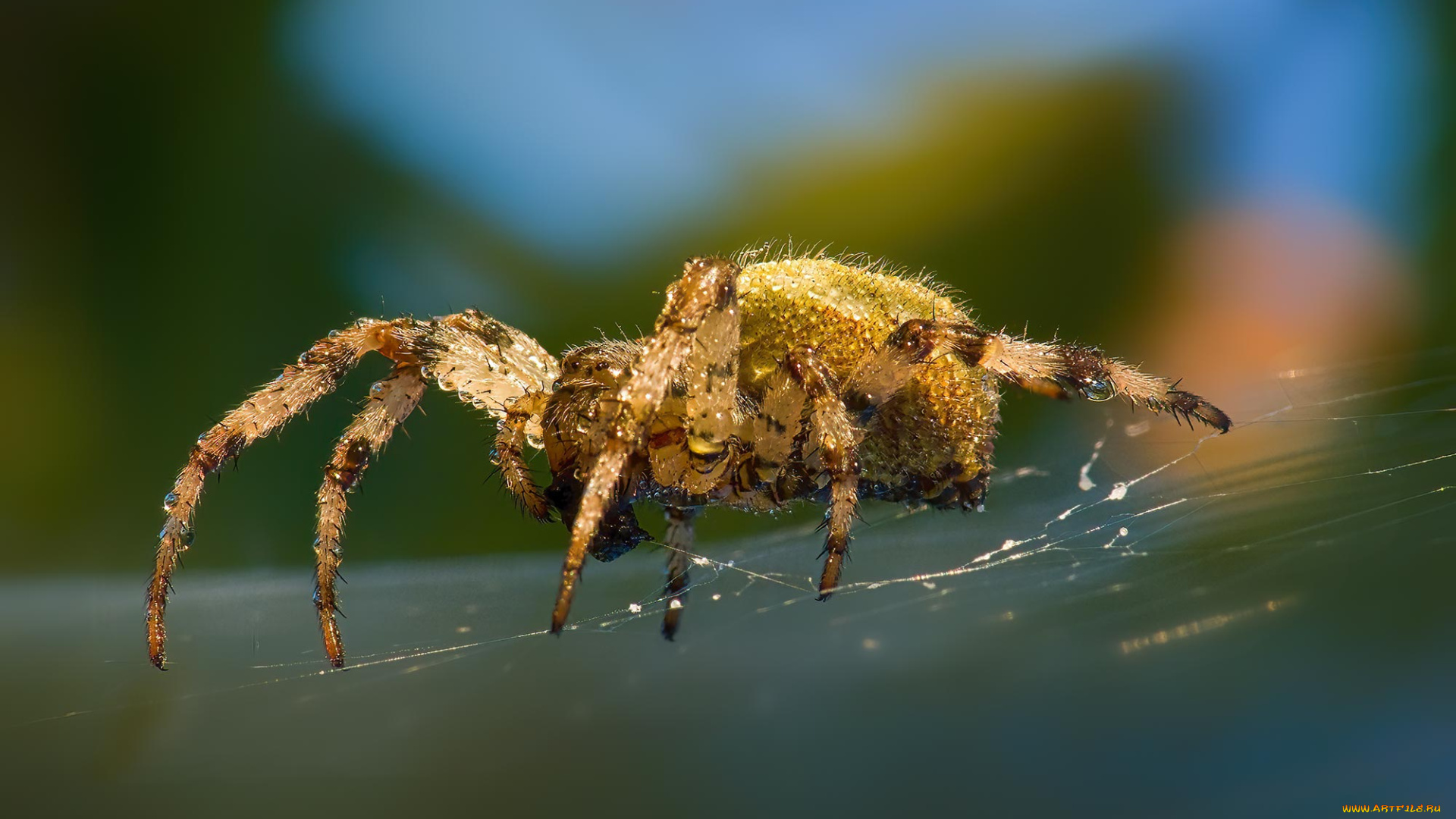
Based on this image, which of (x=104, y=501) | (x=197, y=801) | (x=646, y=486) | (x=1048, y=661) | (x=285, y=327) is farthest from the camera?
(x=285, y=327)

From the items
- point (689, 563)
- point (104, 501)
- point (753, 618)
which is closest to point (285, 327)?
point (104, 501)

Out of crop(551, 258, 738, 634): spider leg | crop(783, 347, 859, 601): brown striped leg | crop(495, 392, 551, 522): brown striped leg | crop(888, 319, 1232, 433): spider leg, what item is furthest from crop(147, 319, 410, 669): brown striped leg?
crop(888, 319, 1232, 433): spider leg

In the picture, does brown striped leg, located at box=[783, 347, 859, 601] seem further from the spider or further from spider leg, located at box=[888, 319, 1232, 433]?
spider leg, located at box=[888, 319, 1232, 433]

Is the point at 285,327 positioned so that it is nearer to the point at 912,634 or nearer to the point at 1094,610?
the point at 912,634

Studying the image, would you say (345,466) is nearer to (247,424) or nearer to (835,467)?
(247,424)

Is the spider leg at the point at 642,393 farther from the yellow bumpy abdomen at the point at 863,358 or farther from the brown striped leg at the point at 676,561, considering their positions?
the brown striped leg at the point at 676,561

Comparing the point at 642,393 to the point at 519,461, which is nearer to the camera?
the point at 642,393

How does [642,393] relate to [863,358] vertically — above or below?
below

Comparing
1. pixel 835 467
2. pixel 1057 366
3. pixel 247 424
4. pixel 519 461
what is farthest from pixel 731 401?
pixel 247 424

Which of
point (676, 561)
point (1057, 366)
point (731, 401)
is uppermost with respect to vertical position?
point (1057, 366)
